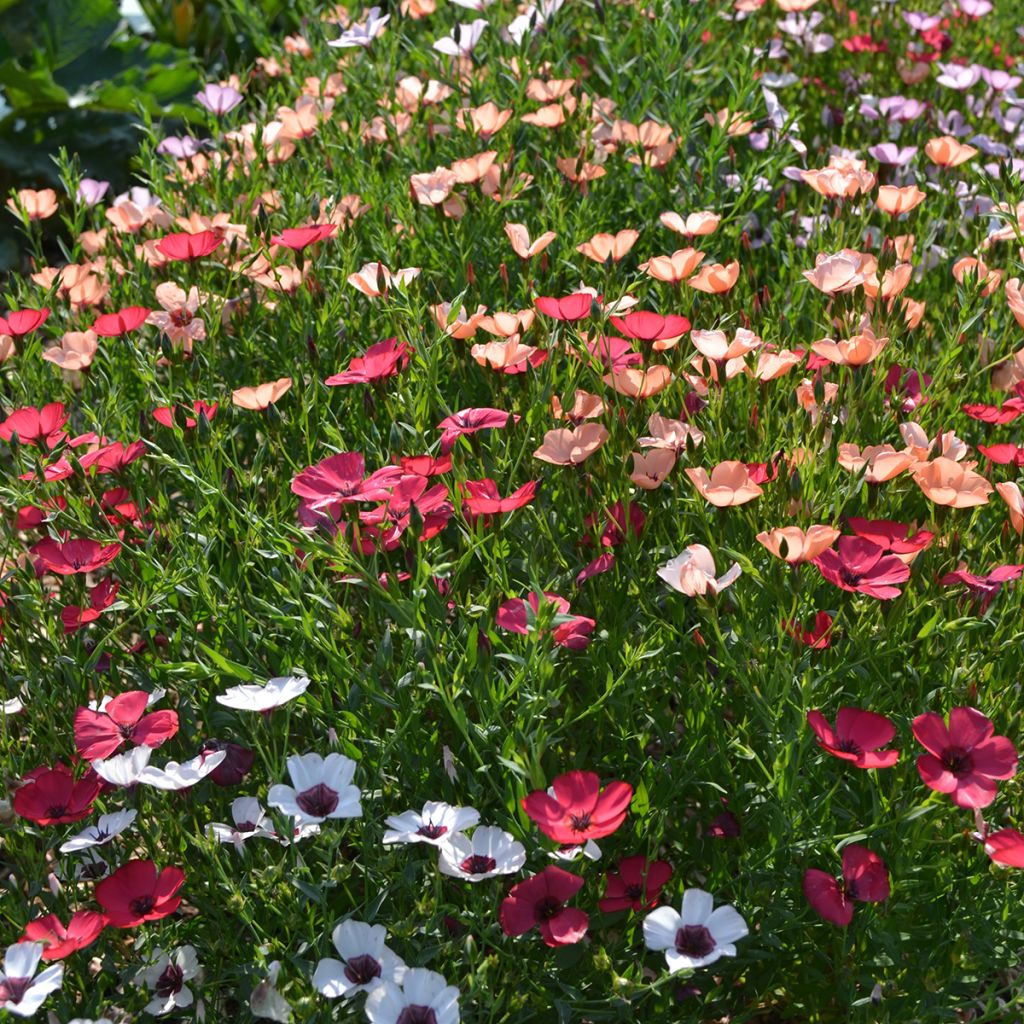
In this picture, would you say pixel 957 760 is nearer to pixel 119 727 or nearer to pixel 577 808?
pixel 577 808

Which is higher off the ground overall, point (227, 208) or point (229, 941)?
point (227, 208)

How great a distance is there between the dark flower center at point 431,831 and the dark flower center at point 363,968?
163 millimetres

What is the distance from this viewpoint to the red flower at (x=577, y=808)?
4.86ft

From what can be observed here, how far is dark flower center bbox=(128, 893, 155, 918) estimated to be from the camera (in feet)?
5.26

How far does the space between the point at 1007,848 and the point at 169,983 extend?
114 cm

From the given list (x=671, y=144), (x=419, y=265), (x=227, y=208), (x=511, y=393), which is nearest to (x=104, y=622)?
(x=511, y=393)

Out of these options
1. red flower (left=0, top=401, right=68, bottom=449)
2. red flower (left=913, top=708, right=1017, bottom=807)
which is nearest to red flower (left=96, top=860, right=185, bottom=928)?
red flower (left=0, top=401, right=68, bottom=449)

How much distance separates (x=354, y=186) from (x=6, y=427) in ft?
3.93

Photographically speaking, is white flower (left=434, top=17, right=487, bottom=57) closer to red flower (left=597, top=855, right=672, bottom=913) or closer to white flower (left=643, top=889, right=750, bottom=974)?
red flower (left=597, top=855, right=672, bottom=913)

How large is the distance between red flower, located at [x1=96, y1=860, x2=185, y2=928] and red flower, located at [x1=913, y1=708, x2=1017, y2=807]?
100 centimetres

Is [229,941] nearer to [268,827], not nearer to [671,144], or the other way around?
[268,827]

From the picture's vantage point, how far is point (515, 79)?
296cm

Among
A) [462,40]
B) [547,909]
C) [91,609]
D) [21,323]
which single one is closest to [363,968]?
[547,909]

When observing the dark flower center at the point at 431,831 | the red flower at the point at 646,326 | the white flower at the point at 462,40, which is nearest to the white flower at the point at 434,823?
the dark flower center at the point at 431,831
